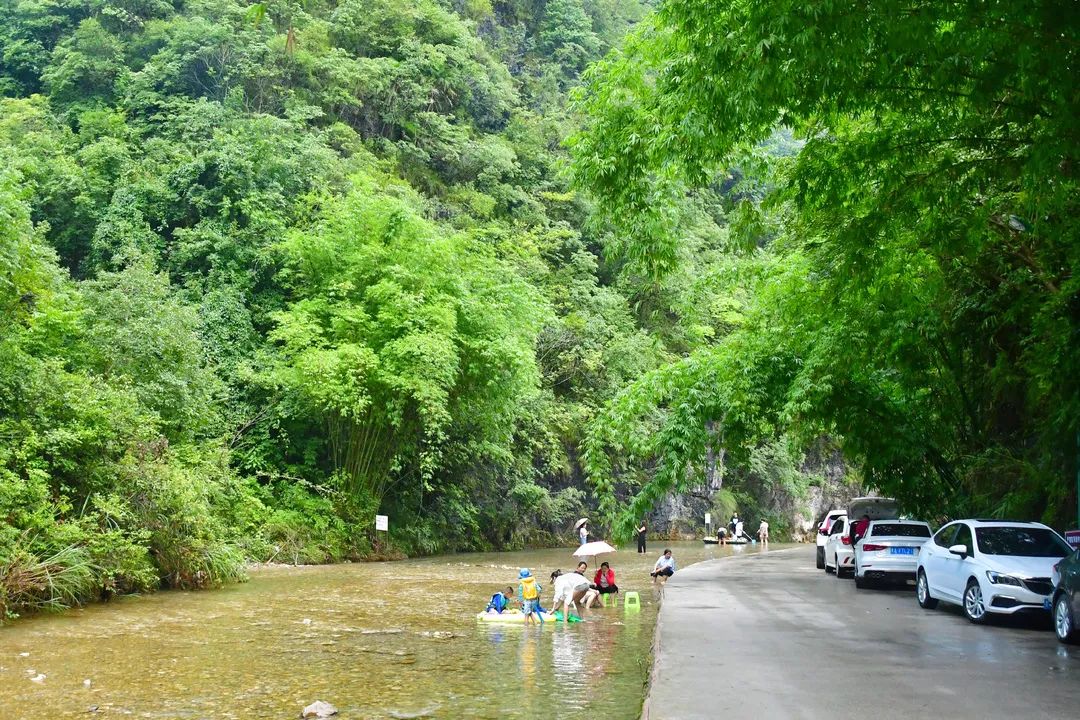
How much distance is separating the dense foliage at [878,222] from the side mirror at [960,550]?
2.59 metres

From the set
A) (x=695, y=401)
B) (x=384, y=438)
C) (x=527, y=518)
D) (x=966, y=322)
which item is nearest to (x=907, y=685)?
(x=966, y=322)

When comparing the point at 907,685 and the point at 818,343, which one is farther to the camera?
the point at 818,343

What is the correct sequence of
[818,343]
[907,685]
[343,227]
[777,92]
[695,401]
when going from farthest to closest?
[343,227] → [695,401] → [818,343] → [907,685] → [777,92]

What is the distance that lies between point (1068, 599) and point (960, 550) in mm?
2879

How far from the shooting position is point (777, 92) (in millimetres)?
9070

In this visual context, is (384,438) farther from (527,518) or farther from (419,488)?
(527,518)

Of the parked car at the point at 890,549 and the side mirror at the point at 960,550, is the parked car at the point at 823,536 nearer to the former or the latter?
the parked car at the point at 890,549

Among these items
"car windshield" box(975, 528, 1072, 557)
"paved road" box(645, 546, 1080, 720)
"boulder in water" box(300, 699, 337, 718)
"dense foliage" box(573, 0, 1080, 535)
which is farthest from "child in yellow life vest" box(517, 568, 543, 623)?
"boulder in water" box(300, 699, 337, 718)

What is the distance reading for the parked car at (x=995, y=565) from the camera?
1422 centimetres

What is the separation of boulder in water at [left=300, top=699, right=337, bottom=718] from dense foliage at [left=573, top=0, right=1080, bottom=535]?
6343mm

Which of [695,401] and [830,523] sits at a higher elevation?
[695,401]

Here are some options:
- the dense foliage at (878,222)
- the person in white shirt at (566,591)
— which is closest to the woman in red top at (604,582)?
the dense foliage at (878,222)

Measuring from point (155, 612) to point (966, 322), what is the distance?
15.4 m

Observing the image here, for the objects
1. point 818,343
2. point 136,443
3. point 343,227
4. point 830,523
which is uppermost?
point 343,227
